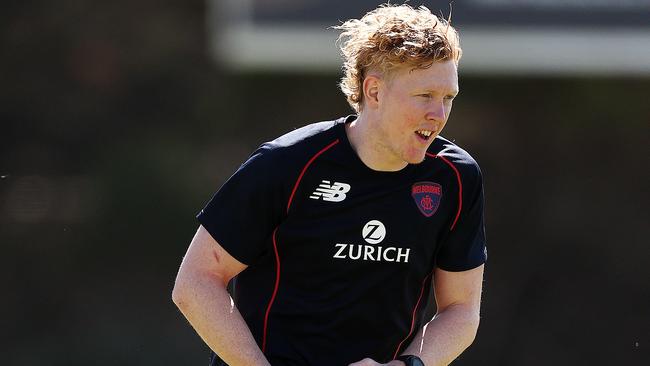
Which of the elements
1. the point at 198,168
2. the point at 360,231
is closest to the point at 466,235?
the point at 360,231

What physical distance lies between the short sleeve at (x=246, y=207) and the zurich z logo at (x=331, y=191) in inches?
4.0

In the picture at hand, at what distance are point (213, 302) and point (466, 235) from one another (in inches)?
28.2

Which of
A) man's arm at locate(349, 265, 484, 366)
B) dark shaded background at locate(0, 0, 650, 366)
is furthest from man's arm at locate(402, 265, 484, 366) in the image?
dark shaded background at locate(0, 0, 650, 366)

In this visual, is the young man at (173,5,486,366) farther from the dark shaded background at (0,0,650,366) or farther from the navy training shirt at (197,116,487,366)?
the dark shaded background at (0,0,650,366)

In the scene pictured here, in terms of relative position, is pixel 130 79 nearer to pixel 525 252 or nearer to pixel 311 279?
pixel 525 252

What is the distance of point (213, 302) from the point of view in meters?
2.90

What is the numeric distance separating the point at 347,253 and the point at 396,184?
228mm

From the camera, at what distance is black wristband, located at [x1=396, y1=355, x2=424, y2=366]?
2896 millimetres

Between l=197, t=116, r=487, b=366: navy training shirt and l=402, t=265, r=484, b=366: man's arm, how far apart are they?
2.1 inches

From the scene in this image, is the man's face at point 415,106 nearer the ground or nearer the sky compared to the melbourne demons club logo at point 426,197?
nearer the sky

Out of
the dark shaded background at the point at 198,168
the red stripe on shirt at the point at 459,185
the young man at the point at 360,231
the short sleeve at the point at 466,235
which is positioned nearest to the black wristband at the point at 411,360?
the young man at the point at 360,231

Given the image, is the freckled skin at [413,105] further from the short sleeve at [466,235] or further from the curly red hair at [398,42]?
the short sleeve at [466,235]

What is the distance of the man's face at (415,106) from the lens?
2.83 metres

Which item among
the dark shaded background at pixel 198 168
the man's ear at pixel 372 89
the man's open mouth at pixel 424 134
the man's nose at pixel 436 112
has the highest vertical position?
the man's ear at pixel 372 89
